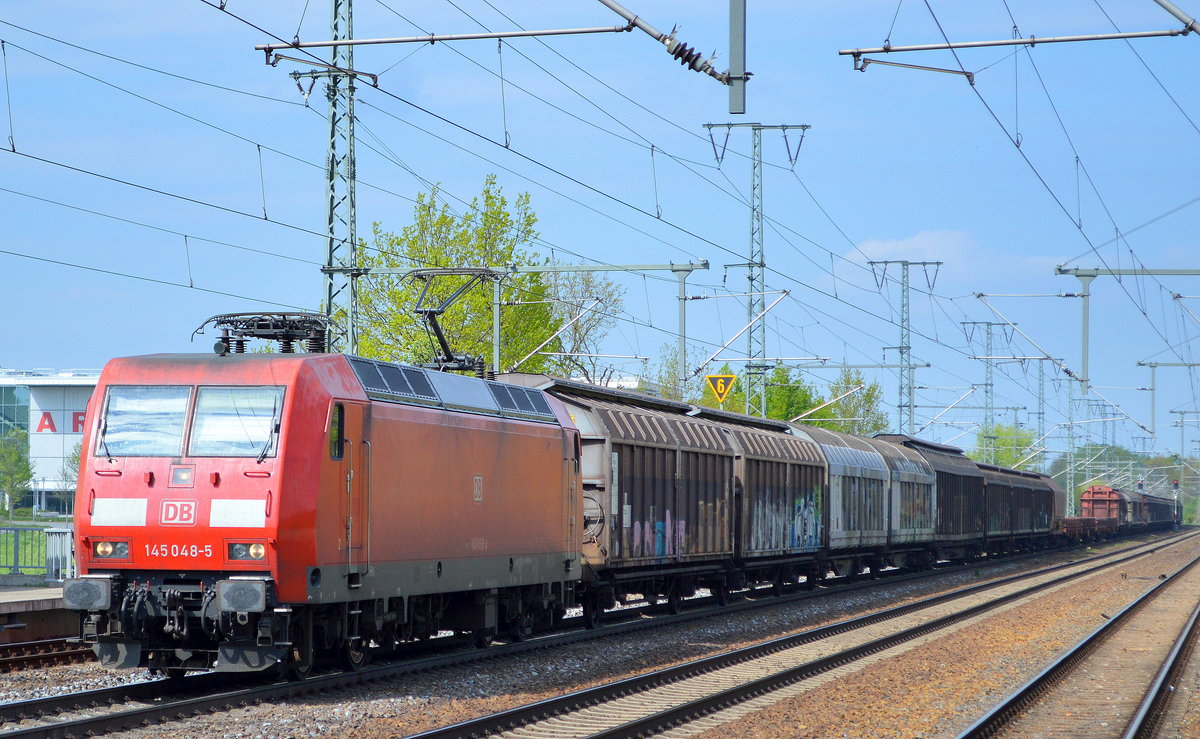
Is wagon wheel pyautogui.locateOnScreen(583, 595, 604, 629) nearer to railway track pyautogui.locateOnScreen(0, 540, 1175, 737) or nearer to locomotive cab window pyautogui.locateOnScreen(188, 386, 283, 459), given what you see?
railway track pyautogui.locateOnScreen(0, 540, 1175, 737)

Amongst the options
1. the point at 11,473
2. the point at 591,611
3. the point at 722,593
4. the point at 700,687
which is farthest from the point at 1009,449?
the point at 700,687

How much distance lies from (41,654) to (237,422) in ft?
15.4

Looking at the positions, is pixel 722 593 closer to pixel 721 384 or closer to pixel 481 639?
pixel 721 384

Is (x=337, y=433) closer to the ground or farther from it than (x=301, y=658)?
farther from it

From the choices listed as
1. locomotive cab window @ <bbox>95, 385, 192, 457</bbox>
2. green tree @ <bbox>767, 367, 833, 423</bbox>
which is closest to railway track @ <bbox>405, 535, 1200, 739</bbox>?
locomotive cab window @ <bbox>95, 385, 192, 457</bbox>

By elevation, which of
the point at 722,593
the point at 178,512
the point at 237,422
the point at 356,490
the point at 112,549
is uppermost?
the point at 237,422

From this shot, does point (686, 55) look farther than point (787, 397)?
No

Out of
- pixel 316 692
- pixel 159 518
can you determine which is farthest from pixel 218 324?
pixel 316 692

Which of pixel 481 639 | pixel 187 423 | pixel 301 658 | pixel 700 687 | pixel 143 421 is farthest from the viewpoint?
pixel 481 639

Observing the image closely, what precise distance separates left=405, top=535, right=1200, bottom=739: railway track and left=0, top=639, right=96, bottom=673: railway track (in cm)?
615

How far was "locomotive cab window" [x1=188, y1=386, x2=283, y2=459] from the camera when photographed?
1327 cm

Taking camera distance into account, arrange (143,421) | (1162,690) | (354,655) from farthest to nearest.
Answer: (1162,690), (354,655), (143,421)

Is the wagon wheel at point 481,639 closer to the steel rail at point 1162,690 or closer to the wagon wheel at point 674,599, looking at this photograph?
the wagon wheel at point 674,599

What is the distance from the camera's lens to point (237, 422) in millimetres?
13445
